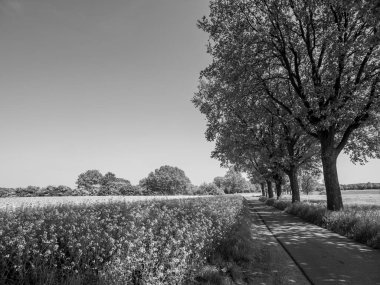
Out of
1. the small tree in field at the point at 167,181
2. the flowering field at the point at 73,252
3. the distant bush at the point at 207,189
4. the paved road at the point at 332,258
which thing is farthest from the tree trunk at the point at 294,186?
the small tree in field at the point at 167,181

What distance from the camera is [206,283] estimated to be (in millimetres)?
5672

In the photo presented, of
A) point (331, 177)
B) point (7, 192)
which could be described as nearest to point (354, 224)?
point (331, 177)

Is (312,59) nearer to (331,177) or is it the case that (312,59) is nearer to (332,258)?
(331,177)

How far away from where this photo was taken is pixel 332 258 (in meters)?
8.20

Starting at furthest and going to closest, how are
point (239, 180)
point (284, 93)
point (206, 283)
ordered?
point (239, 180), point (284, 93), point (206, 283)

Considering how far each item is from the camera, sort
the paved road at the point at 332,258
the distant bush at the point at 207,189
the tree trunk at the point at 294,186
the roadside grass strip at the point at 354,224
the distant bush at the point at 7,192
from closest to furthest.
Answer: the paved road at the point at 332,258 < the roadside grass strip at the point at 354,224 < the distant bush at the point at 7,192 < the tree trunk at the point at 294,186 < the distant bush at the point at 207,189

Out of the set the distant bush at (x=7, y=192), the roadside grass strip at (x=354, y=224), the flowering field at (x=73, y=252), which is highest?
the distant bush at (x=7, y=192)

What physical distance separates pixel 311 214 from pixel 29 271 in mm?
16832

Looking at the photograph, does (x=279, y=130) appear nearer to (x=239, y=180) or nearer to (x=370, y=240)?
(x=370, y=240)

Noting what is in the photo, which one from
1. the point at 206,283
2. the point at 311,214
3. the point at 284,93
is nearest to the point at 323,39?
the point at 284,93

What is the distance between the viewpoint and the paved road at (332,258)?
21.6 feet

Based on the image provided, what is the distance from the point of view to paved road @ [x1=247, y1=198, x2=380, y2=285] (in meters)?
6.59

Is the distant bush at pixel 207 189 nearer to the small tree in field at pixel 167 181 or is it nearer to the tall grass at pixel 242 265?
the small tree in field at pixel 167 181

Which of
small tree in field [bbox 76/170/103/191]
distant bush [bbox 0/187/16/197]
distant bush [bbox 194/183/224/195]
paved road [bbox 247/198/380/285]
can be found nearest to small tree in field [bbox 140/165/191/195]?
distant bush [bbox 194/183/224/195]
